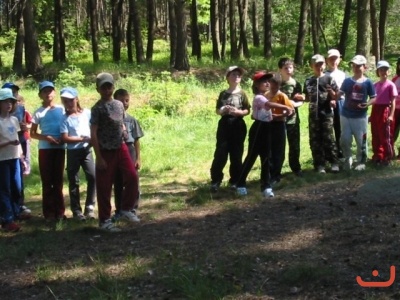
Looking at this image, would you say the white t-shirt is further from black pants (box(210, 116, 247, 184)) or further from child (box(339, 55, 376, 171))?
child (box(339, 55, 376, 171))

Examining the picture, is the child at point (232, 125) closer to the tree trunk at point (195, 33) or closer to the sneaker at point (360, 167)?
the sneaker at point (360, 167)

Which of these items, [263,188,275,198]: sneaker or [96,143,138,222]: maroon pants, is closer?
[96,143,138,222]: maroon pants

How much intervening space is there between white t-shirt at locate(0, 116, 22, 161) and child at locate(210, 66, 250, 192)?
2.78 m

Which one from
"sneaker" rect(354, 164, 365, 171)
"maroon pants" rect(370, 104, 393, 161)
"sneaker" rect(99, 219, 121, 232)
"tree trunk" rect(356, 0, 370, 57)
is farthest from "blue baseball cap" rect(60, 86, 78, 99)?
"tree trunk" rect(356, 0, 370, 57)

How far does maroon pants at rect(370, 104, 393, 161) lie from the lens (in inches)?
390

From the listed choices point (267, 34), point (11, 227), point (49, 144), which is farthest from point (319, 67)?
point (267, 34)

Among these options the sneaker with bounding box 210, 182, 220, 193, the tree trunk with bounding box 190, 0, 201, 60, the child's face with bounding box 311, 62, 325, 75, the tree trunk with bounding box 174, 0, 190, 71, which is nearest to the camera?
the sneaker with bounding box 210, 182, 220, 193

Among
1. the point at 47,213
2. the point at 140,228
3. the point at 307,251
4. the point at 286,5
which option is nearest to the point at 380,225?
the point at 307,251

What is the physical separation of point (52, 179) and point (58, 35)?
26082 millimetres

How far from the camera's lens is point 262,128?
8430 mm

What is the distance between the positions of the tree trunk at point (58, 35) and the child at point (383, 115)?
24.0m

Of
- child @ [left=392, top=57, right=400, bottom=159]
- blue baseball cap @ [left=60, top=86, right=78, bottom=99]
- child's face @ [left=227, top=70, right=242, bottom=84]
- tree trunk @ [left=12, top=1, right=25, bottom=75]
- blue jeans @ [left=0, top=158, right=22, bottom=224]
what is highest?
tree trunk @ [left=12, top=1, right=25, bottom=75]

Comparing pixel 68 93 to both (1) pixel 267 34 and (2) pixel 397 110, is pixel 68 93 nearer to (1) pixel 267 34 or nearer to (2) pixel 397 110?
(2) pixel 397 110

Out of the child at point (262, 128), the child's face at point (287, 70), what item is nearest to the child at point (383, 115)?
the child's face at point (287, 70)
